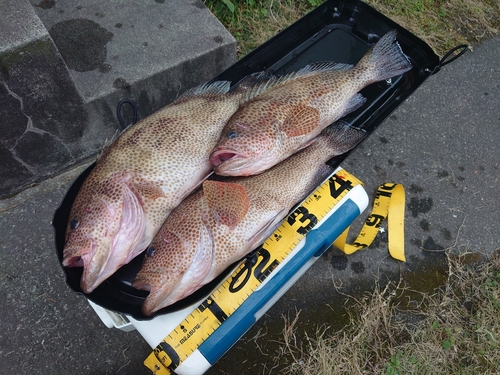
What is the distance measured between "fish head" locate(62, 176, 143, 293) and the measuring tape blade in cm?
43

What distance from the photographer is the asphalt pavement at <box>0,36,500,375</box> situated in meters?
2.27

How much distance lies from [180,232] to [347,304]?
1430 mm

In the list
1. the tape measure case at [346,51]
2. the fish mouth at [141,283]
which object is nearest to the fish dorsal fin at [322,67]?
the tape measure case at [346,51]

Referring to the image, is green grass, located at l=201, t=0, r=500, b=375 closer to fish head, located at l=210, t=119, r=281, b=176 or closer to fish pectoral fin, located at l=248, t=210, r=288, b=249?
fish pectoral fin, located at l=248, t=210, r=288, b=249

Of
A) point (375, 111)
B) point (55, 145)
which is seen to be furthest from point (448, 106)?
point (55, 145)

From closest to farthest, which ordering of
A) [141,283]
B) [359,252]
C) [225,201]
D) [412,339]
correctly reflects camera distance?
[141,283], [225,201], [412,339], [359,252]

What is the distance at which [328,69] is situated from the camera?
7.04ft

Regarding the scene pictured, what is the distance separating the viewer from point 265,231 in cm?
170

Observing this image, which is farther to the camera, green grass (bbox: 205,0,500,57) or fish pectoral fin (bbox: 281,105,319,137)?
green grass (bbox: 205,0,500,57)

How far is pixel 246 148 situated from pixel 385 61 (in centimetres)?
104

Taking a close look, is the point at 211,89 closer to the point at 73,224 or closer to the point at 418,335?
the point at 73,224

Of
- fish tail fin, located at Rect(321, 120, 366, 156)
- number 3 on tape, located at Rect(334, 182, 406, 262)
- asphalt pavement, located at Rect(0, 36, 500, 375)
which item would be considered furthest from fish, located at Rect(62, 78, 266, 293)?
number 3 on tape, located at Rect(334, 182, 406, 262)

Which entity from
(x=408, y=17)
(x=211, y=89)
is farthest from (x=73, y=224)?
(x=408, y=17)

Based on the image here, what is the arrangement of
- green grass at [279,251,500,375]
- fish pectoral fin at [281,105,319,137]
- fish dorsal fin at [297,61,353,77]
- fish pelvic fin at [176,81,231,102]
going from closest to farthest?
fish pectoral fin at [281,105,319,137] → fish pelvic fin at [176,81,231,102] → fish dorsal fin at [297,61,353,77] → green grass at [279,251,500,375]
